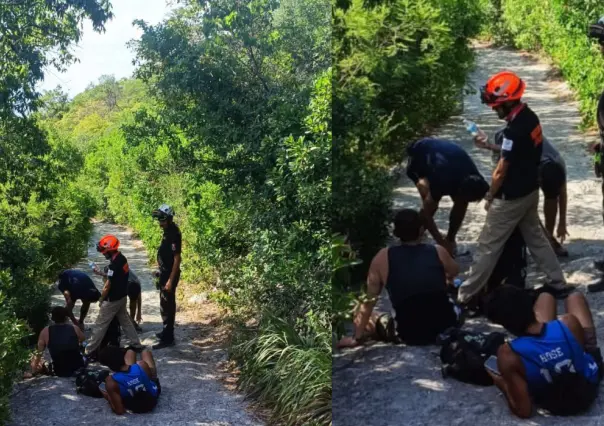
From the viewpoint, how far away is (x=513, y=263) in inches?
104

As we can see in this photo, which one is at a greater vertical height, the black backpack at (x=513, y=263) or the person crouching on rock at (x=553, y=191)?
the person crouching on rock at (x=553, y=191)

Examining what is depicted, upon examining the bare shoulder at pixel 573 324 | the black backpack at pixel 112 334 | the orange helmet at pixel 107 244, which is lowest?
the black backpack at pixel 112 334

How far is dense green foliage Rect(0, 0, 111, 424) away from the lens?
4.04 metres

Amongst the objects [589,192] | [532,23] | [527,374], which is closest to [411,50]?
[527,374]

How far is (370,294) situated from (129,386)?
187 cm

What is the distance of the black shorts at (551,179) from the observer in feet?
8.93

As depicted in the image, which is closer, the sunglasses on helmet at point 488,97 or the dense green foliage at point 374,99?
the dense green foliage at point 374,99

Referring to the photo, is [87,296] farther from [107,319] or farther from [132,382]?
[132,382]

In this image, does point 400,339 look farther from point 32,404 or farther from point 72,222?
point 72,222

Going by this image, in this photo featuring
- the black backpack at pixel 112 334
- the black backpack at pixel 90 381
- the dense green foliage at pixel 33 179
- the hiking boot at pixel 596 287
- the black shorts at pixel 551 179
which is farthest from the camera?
the dense green foliage at pixel 33 179

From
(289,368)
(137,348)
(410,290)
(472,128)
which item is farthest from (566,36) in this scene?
(137,348)

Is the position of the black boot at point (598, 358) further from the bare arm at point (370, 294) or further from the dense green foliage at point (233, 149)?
the dense green foliage at point (233, 149)

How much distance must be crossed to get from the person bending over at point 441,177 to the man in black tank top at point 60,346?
7.38ft

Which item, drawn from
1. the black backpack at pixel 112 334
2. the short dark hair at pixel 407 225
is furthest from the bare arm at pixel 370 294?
the black backpack at pixel 112 334
